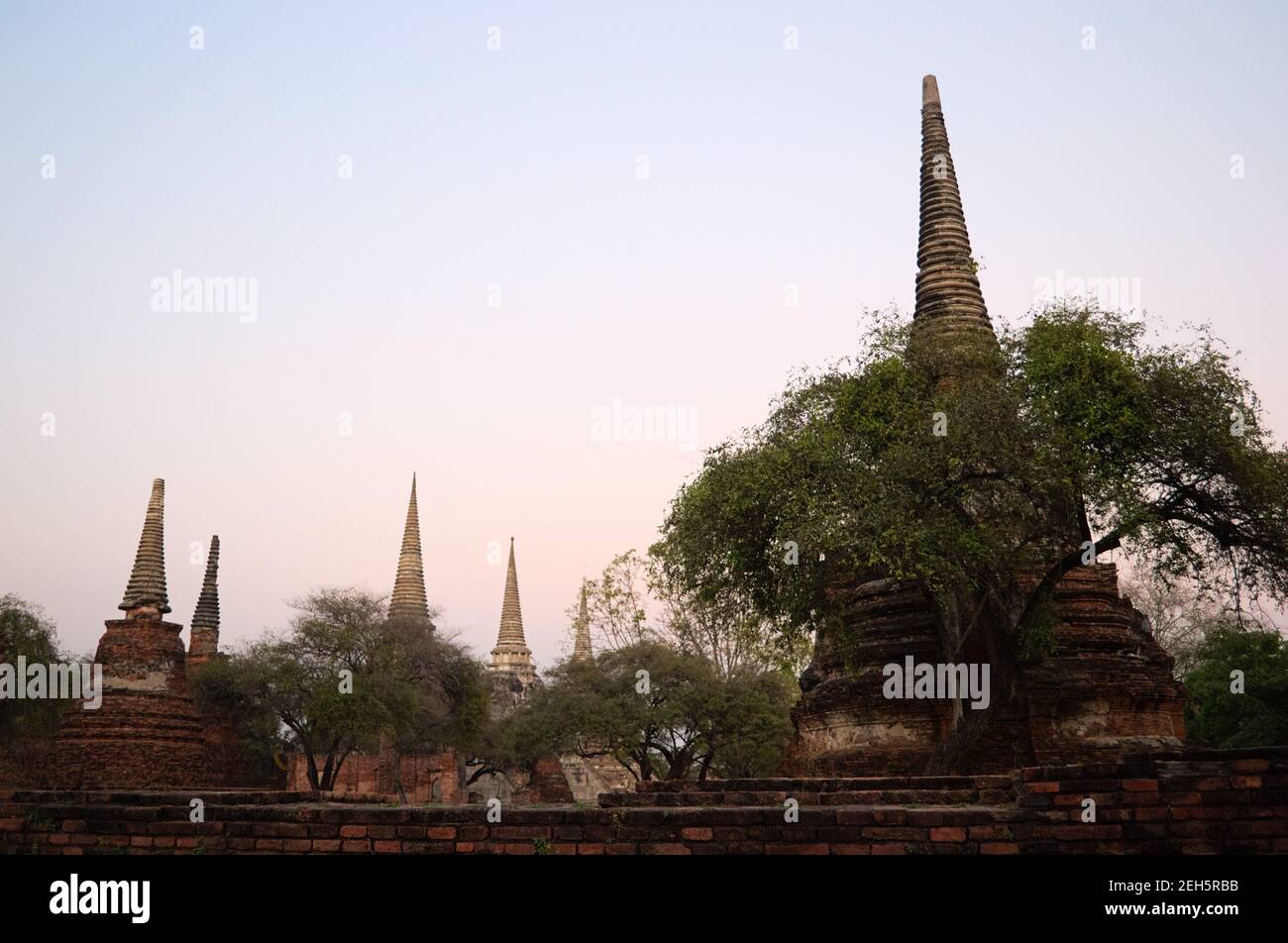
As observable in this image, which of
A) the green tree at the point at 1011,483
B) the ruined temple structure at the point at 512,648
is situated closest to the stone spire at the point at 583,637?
the ruined temple structure at the point at 512,648

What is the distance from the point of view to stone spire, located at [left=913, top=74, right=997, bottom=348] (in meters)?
21.9

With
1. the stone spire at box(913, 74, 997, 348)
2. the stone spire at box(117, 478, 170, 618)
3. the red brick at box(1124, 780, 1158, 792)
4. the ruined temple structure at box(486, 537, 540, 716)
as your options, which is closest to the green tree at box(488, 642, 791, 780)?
the stone spire at box(117, 478, 170, 618)

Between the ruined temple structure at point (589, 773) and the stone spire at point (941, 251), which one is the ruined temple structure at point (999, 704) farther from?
the ruined temple structure at point (589, 773)

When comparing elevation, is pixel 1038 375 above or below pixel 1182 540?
above

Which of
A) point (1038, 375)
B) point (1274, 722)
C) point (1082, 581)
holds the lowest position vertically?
point (1274, 722)

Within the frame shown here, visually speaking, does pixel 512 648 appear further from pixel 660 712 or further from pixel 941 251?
pixel 941 251

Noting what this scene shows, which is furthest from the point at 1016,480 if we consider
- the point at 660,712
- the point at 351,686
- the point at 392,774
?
the point at 392,774

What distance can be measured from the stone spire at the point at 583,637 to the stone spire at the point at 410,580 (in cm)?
888

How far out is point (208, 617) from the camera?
43.7 metres

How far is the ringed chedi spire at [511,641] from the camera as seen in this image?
200ft
